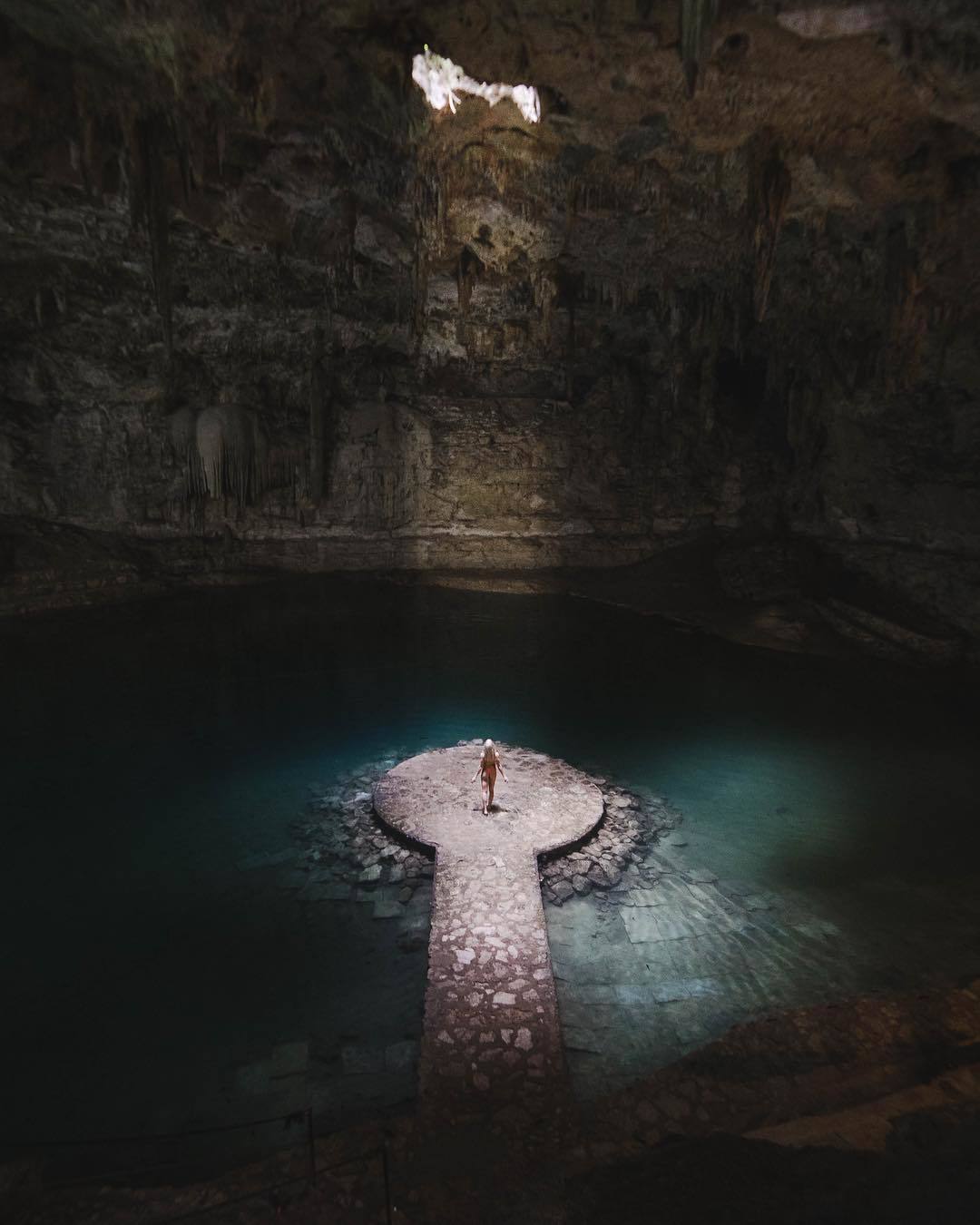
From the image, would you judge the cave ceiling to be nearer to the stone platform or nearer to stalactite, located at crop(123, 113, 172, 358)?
stalactite, located at crop(123, 113, 172, 358)

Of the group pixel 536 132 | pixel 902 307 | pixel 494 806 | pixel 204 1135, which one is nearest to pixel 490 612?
pixel 494 806

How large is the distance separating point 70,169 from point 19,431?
25.4ft

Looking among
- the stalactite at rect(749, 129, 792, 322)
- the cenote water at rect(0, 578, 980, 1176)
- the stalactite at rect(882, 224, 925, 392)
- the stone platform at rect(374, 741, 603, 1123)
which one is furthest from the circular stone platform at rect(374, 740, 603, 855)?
the stalactite at rect(882, 224, 925, 392)

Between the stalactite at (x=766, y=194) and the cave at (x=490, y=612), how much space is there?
0.28 ft

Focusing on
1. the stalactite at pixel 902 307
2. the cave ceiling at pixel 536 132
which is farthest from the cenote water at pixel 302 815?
the cave ceiling at pixel 536 132

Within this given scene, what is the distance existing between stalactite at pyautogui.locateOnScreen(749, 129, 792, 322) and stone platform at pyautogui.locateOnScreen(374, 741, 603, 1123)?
24.5 ft

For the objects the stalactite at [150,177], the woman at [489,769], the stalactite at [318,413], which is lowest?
the woman at [489,769]

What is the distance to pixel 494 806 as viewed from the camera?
25.4 feet

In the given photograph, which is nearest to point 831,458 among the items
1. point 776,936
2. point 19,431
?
point 776,936

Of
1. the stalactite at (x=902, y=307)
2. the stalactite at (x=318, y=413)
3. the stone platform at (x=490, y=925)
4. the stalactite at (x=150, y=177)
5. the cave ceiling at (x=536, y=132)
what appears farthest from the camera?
the stalactite at (x=318, y=413)

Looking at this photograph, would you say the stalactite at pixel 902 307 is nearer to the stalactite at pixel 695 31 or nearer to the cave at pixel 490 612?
the cave at pixel 490 612

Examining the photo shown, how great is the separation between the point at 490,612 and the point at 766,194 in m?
10.0

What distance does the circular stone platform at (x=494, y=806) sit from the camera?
7.16 m

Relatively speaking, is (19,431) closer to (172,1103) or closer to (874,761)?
(172,1103)
